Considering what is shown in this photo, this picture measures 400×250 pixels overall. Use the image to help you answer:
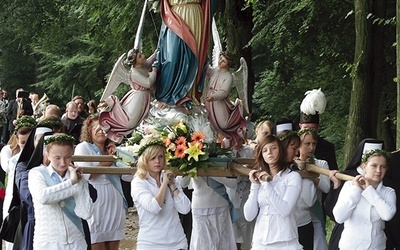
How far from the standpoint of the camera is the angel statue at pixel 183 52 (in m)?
9.43

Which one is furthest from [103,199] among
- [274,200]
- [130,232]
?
[130,232]

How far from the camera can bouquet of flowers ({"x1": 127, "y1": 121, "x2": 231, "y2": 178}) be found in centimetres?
830

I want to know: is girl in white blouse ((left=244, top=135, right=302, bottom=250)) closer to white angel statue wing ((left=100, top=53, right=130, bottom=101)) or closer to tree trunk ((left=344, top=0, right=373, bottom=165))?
white angel statue wing ((left=100, top=53, right=130, bottom=101))

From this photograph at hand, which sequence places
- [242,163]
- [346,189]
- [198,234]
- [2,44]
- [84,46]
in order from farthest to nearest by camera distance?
[2,44] < [84,46] < [198,234] < [242,163] < [346,189]

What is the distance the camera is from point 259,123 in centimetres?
941

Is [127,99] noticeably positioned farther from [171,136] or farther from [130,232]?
[130,232]

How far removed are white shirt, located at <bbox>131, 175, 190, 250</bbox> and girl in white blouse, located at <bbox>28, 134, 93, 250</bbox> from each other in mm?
455

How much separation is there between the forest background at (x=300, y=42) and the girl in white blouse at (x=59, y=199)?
A: 4981mm

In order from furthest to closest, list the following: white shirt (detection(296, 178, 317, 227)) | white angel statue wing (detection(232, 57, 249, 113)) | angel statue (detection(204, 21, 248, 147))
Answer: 1. white angel statue wing (detection(232, 57, 249, 113))
2. angel statue (detection(204, 21, 248, 147))
3. white shirt (detection(296, 178, 317, 227))

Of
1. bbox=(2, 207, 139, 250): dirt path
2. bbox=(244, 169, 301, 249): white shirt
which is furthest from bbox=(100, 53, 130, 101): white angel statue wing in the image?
bbox=(2, 207, 139, 250): dirt path

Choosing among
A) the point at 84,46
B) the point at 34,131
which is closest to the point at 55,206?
the point at 34,131

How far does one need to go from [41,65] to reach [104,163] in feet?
93.4

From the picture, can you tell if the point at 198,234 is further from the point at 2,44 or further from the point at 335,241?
the point at 2,44

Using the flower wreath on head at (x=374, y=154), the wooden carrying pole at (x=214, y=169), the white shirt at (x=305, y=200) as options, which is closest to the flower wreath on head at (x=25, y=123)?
the wooden carrying pole at (x=214, y=169)
